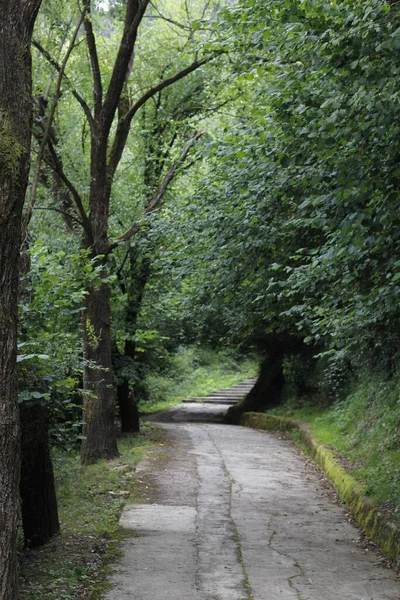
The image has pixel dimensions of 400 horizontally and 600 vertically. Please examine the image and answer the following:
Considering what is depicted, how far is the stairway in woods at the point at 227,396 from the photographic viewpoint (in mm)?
32188

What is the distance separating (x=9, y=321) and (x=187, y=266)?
901 centimetres

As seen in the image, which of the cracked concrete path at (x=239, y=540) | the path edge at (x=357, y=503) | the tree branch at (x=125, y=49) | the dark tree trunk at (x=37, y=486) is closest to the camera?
the cracked concrete path at (x=239, y=540)

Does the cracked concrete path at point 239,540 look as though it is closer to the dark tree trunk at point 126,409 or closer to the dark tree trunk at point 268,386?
the dark tree trunk at point 126,409

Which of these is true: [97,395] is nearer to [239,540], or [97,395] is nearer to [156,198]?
[156,198]

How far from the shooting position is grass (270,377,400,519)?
9008 millimetres

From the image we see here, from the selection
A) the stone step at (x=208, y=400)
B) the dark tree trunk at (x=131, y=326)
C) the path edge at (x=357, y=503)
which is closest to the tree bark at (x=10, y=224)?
the path edge at (x=357, y=503)

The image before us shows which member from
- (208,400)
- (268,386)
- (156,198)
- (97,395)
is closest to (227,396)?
(208,400)

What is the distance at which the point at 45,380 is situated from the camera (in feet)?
20.6

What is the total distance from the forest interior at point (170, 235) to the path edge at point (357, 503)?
0.09 metres

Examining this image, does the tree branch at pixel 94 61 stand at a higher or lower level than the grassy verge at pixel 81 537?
higher

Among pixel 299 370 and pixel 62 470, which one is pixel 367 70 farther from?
pixel 299 370

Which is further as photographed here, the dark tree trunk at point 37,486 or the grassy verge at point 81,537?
the dark tree trunk at point 37,486

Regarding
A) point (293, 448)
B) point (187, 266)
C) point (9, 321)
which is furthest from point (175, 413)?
point (9, 321)

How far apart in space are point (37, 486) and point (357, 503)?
422cm
